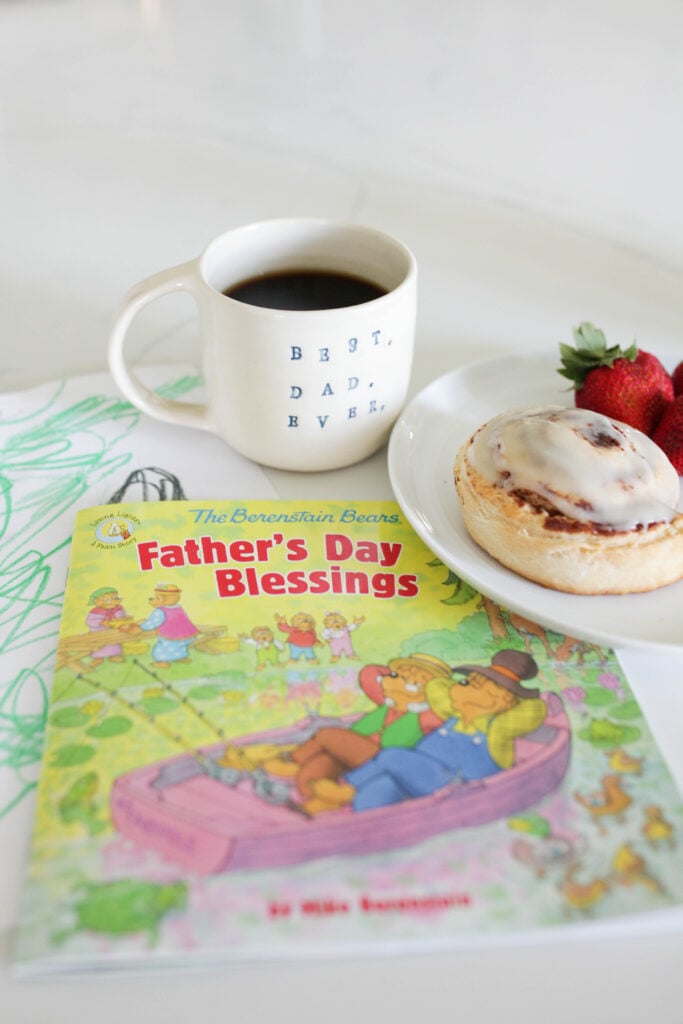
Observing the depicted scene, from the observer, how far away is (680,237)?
122 cm

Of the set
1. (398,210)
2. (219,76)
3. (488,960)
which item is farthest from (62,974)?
(219,76)

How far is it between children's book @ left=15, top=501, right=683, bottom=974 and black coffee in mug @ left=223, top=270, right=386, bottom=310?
220 mm

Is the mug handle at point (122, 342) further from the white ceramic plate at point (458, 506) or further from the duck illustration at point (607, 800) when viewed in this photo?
the duck illustration at point (607, 800)

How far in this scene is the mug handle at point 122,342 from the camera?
79 cm

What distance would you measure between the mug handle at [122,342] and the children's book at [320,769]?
15 cm

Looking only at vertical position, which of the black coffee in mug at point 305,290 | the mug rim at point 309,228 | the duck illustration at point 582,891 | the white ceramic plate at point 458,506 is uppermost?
the mug rim at point 309,228

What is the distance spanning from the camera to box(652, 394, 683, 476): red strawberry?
0.79 meters

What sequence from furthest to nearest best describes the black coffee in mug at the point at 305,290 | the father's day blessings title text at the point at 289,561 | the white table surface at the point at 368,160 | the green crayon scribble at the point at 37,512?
the white table surface at the point at 368,160, the black coffee in mug at the point at 305,290, the father's day blessings title text at the point at 289,561, the green crayon scribble at the point at 37,512

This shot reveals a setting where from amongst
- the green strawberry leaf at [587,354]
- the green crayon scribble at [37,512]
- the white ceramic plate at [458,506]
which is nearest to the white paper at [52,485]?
the green crayon scribble at [37,512]

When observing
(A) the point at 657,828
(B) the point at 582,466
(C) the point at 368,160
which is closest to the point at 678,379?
(B) the point at 582,466

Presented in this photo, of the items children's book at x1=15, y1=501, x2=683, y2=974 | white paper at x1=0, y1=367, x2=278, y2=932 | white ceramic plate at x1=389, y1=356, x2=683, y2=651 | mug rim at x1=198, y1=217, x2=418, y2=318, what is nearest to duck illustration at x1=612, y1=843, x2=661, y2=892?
children's book at x1=15, y1=501, x2=683, y2=974

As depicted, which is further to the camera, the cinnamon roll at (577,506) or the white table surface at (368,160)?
the white table surface at (368,160)

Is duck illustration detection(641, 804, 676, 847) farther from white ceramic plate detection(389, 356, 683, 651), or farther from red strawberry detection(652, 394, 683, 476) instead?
red strawberry detection(652, 394, 683, 476)

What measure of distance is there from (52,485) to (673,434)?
1.76 feet
